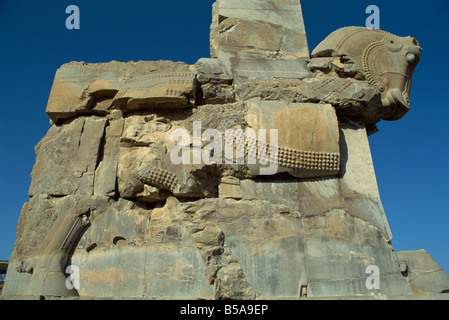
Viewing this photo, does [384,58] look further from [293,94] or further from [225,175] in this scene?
[225,175]

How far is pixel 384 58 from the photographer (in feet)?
16.3

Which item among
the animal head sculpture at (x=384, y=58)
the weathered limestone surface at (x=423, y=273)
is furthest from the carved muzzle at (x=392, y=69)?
the weathered limestone surface at (x=423, y=273)

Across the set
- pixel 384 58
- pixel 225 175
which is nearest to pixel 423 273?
pixel 225 175

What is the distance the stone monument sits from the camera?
380 cm

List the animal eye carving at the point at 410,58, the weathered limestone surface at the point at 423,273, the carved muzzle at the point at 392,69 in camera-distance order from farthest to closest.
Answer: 1. the animal eye carving at the point at 410,58
2. the carved muzzle at the point at 392,69
3. the weathered limestone surface at the point at 423,273

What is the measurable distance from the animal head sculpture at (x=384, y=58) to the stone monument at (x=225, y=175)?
2 cm

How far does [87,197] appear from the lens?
13.6ft

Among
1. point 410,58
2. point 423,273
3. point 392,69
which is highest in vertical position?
point 410,58

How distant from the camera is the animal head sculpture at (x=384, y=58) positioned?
16.0 feet

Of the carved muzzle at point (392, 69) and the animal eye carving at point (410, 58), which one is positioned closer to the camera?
the carved muzzle at point (392, 69)

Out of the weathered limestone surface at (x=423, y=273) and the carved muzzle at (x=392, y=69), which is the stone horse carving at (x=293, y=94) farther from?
the weathered limestone surface at (x=423, y=273)

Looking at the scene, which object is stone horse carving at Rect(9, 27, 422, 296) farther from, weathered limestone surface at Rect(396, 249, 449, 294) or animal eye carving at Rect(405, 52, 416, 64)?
weathered limestone surface at Rect(396, 249, 449, 294)

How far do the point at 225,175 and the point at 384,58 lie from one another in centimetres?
254

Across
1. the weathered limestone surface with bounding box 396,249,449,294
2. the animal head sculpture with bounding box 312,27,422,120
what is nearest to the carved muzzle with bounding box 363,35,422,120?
the animal head sculpture with bounding box 312,27,422,120
